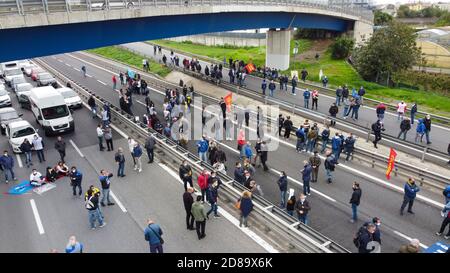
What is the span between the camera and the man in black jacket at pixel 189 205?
39.0 ft

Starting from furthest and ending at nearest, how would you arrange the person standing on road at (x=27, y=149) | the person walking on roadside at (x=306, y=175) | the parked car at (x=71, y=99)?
the parked car at (x=71, y=99) → the person standing on road at (x=27, y=149) → the person walking on roadside at (x=306, y=175)

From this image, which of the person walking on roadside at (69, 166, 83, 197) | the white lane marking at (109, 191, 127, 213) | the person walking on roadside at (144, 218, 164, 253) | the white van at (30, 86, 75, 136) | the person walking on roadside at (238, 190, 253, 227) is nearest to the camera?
the person walking on roadside at (144, 218, 164, 253)

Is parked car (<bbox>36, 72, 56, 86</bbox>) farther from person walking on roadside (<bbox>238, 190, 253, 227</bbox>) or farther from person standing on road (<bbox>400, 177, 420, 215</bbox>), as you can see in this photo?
person standing on road (<bbox>400, 177, 420, 215</bbox>)

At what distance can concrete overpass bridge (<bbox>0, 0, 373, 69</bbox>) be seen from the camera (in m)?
18.7

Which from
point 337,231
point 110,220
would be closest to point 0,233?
point 110,220

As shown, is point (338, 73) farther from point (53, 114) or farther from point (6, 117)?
point (6, 117)

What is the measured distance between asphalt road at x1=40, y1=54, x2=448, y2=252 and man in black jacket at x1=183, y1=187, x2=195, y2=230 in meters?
3.86

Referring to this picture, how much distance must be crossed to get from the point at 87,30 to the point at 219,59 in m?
31.1

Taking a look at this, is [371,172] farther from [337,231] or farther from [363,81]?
[363,81]

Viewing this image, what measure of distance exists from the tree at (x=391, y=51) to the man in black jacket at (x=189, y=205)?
92.5 ft

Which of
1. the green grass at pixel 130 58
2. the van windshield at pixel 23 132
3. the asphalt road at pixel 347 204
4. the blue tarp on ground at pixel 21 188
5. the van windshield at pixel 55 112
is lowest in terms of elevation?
the green grass at pixel 130 58

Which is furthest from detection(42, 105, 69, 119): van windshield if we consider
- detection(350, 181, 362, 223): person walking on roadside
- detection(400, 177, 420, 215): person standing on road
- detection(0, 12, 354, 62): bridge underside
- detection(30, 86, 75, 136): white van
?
detection(400, 177, 420, 215): person standing on road

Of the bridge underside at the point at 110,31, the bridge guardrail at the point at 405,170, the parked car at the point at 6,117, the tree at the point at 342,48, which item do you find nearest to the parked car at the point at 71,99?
the parked car at the point at 6,117

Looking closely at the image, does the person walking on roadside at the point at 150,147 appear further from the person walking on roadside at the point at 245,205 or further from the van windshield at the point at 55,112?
the van windshield at the point at 55,112
